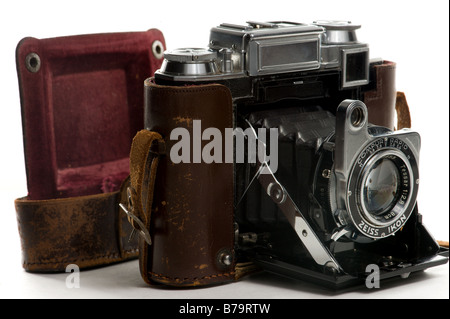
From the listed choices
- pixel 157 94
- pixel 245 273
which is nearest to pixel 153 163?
pixel 157 94

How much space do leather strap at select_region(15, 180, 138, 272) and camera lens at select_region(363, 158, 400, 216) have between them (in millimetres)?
709

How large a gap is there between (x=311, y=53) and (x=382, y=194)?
1.38 ft

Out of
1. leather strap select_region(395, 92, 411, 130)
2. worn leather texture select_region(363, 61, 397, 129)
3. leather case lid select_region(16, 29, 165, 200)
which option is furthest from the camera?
leather strap select_region(395, 92, 411, 130)

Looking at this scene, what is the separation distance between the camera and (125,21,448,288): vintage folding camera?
284cm

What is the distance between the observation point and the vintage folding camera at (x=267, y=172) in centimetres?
284

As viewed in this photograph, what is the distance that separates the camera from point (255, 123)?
2.97 meters

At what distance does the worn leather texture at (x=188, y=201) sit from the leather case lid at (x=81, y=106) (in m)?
0.36

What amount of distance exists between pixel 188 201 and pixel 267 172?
0.73 feet

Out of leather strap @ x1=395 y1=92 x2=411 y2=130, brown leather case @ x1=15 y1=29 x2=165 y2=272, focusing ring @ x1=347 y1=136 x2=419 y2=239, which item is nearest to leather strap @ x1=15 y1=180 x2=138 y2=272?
brown leather case @ x1=15 y1=29 x2=165 y2=272

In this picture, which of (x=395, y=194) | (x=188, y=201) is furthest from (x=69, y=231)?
(x=395, y=194)

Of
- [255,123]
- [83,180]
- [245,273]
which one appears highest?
[255,123]

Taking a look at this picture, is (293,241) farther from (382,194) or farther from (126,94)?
(126,94)

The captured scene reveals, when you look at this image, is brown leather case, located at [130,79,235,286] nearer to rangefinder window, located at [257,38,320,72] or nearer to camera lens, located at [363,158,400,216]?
rangefinder window, located at [257,38,320,72]

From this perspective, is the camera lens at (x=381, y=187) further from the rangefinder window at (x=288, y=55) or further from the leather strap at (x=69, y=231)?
the leather strap at (x=69, y=231)
